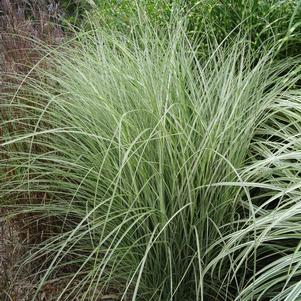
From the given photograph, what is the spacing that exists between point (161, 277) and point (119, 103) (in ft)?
2.27

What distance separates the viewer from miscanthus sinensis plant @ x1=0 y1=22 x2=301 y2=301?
169cm

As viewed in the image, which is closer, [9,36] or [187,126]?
[187,126]

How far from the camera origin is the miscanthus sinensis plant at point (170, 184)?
1.69 m

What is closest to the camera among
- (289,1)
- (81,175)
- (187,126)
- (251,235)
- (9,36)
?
(251,235)

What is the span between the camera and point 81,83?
Answer: 2176mm

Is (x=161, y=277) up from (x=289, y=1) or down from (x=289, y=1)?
down

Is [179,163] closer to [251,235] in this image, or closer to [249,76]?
[251,235]

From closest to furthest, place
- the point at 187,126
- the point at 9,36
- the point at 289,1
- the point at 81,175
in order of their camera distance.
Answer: the point at 187,126 → the point at 81,175 → the point at 289,1 → the point at 9,36

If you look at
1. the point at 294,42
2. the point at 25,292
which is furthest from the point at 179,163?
the point at 294,42

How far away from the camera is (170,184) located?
184 cm

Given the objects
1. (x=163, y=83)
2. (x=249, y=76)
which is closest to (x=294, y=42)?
(x=249, y=76)

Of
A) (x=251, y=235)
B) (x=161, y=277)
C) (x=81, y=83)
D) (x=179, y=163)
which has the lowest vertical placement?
(x=161, y=277)

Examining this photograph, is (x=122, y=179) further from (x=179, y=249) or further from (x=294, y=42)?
(x=294, y=42)

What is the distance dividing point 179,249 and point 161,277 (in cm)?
12
